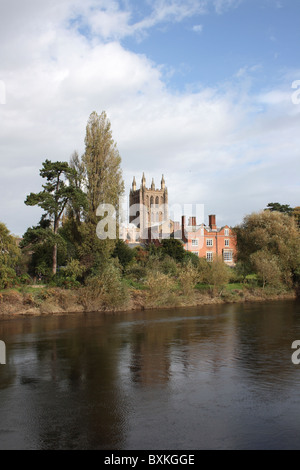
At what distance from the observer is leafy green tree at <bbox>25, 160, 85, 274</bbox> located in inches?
1372

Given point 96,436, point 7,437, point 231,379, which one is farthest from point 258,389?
point 7,437

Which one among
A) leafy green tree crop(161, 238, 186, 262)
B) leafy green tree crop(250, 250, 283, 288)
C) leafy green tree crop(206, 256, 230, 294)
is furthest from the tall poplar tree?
leafy green tree crop(161, 238, 186, 262)

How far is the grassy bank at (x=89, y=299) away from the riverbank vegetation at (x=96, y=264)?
8cm

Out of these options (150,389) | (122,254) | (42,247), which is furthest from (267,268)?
(150,389)

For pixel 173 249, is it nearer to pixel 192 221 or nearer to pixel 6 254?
pixel 192 221

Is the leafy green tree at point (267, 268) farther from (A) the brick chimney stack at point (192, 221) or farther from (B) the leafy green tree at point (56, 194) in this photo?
(A) the brick chimney stack at point (192, 221)

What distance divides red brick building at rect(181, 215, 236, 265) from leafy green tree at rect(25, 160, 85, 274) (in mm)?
40757

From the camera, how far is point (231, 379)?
41.0 ft

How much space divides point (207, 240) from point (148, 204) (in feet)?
258

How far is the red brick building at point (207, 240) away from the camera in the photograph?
74.9 meters

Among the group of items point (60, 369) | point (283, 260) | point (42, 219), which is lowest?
point (60, 369)
